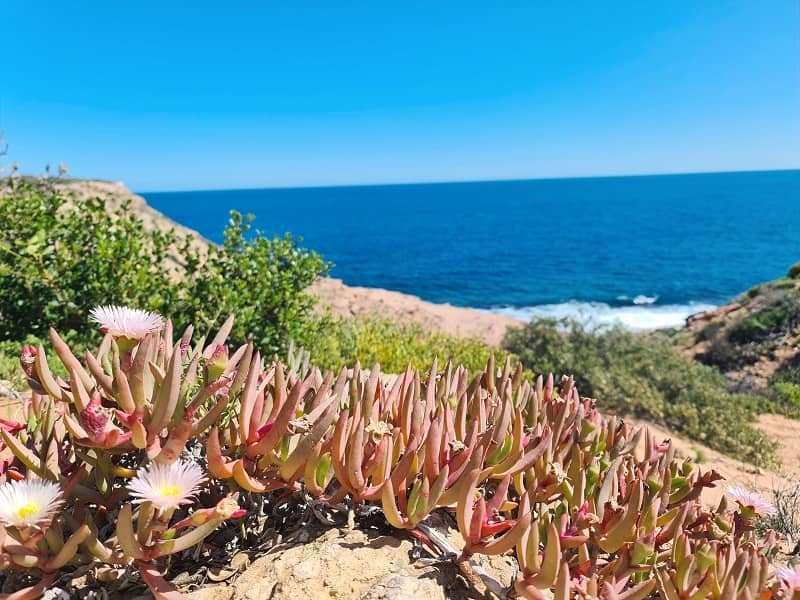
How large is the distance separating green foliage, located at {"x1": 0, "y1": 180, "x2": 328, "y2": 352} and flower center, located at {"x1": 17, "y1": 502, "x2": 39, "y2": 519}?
3.25m

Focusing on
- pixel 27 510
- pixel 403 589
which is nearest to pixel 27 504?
pixel 27 510

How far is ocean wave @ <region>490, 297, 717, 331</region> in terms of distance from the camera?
1104 inches

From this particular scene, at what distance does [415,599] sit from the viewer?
149cm

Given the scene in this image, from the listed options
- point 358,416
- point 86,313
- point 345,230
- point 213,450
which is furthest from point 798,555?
point 345,230

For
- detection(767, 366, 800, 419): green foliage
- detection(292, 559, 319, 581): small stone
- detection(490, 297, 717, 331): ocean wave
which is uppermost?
detection(292, 559, 319, 581): small stone

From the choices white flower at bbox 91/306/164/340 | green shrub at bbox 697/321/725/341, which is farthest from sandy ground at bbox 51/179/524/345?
white flower at bbox 91/306/164/340

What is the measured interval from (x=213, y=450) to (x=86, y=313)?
4250 mm

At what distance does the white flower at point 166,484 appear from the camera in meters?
1.27

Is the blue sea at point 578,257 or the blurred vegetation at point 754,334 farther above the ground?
the blurred vegetation at point 754,334

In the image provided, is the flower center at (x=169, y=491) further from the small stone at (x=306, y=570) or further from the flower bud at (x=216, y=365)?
the small stone at (x=306, y=570)

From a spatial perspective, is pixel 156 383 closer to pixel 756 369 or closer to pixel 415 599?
pixel 415 599

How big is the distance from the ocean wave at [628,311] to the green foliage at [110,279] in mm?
23403

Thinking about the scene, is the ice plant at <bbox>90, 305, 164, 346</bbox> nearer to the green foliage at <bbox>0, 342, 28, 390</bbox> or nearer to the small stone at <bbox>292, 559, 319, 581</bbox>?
the small stone at <bbox>292, 559, 319, 581</bbox>

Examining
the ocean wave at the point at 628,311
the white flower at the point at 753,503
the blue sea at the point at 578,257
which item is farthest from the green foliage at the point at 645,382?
the ocean wave at the point at 628,311
